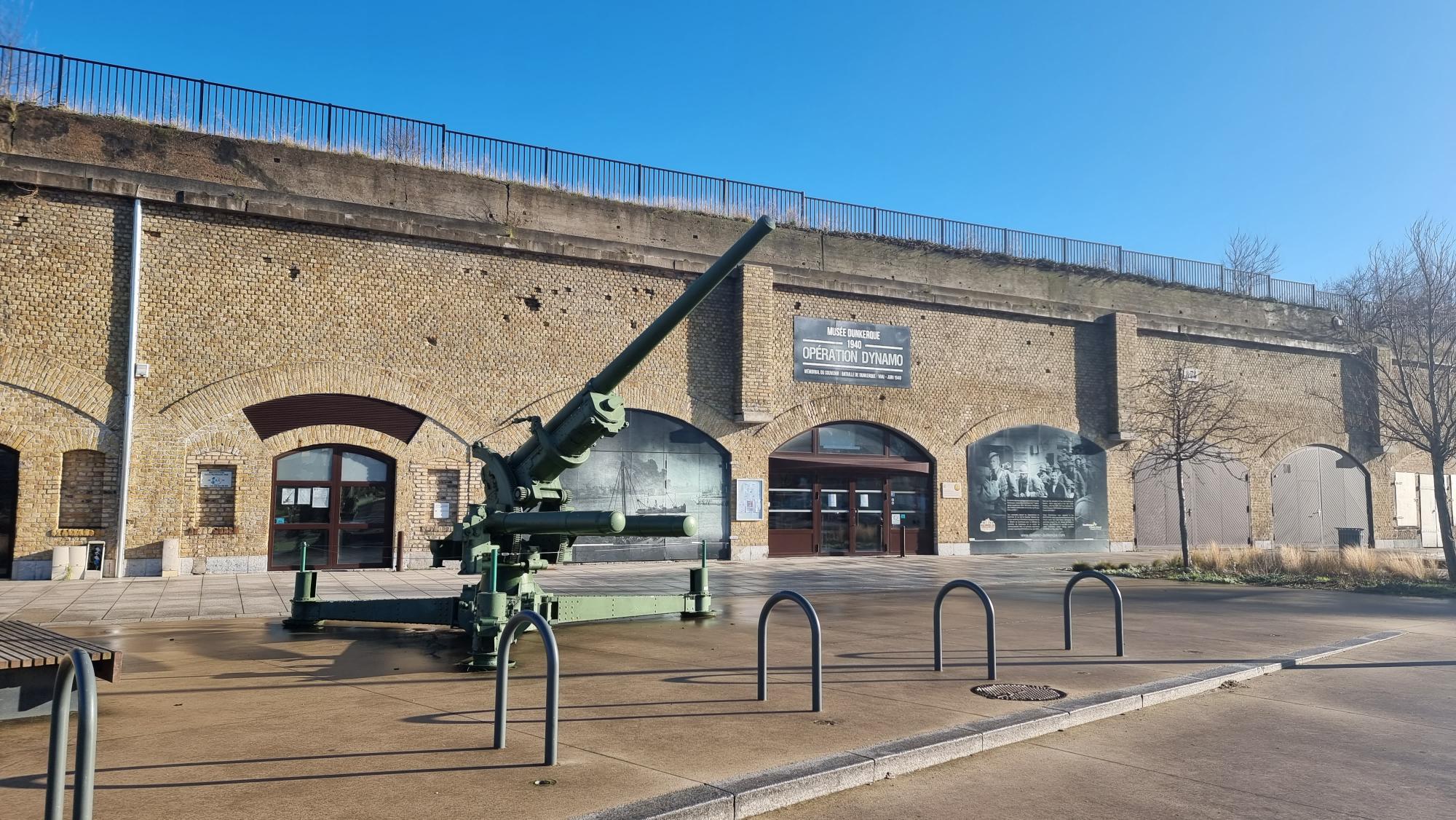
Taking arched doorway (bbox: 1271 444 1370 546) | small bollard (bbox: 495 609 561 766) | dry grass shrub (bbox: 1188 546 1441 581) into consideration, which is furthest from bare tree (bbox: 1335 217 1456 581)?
small bollard (bbox: 495 609 561 766)

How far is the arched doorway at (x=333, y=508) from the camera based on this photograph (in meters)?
19.5

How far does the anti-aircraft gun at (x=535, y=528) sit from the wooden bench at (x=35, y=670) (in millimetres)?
2867

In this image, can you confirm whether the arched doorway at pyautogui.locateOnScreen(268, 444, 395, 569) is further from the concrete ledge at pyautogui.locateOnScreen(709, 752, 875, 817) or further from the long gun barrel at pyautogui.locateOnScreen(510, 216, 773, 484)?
the concrete ledge at pyautogui.locateOnScreen(709, 752, 875, 817)

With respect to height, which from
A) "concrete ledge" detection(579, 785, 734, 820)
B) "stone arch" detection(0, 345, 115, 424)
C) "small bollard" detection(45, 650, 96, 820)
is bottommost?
"concrete ledge" detection(579, 785, 734, 820)

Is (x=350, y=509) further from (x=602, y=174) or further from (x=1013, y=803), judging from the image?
(x=1013, y=803)

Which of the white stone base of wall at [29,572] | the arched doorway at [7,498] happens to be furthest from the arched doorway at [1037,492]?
the arched doorway at [7,498]

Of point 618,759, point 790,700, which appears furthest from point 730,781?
point 790,700

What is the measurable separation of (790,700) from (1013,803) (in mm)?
2375

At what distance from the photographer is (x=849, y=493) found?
26.0 metres

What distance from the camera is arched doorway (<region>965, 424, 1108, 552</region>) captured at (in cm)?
2742

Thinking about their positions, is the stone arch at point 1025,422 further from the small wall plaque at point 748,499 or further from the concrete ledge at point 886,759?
the concrete ledge at point 886,759

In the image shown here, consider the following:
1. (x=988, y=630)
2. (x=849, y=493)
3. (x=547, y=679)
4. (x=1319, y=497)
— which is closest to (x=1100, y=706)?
(x=988, y=630)

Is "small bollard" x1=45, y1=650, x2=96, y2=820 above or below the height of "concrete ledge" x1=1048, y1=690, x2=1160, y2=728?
above

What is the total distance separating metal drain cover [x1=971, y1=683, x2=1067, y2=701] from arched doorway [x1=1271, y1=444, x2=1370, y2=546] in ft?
94.2
